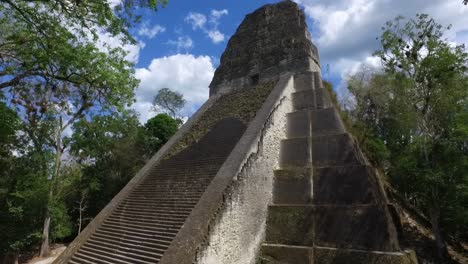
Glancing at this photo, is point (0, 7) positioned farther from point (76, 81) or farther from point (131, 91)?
point (131, 91)

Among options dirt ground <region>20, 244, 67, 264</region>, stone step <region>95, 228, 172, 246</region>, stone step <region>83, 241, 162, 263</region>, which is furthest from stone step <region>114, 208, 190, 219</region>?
dirt ground <region>20, 244, 67, 264</region>

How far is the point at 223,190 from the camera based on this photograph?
20.4 ft

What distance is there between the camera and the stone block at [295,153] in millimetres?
8031

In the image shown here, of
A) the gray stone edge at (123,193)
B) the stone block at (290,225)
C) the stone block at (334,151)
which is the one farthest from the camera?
the stone block at (334,151)

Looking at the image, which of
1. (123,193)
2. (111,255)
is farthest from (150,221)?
(123,193)

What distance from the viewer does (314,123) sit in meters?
8.92

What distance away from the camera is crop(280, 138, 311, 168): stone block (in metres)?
8.03

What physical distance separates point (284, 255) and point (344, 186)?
209 centimetres

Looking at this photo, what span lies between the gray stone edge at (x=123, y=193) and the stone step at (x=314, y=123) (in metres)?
4.20

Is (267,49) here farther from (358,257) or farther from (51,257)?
(51,257)

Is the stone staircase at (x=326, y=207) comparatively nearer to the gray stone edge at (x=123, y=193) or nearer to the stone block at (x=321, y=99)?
the stone block at (x=321, y=99)

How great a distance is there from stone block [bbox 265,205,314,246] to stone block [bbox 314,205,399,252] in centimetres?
18

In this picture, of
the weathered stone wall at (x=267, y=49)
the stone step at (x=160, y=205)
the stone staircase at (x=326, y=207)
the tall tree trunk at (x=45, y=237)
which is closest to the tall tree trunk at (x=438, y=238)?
the stone staircase at (x=326, y=207)

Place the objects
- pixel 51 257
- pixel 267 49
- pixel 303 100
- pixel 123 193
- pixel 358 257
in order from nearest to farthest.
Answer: pixel 358 257, pixel 123 193, pixel 303 100, pixel 51 257, pixel 267 49
